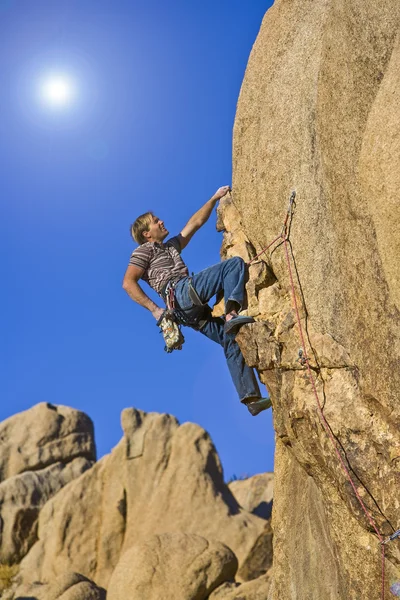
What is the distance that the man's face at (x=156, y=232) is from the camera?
8.97 m

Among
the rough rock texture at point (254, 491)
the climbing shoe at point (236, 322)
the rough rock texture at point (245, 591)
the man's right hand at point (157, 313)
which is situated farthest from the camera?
the rough rock texture at point (254, 491)

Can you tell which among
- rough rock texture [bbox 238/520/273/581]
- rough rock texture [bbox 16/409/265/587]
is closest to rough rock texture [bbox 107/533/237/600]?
rough rock texture [bbox 238/520/273/581]

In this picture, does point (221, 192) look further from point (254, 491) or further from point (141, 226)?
point (254, 491)

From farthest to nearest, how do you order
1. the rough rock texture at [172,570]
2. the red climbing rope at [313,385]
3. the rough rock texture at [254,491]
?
1. the rough rock texture at [254,491]
2. the rough rock texture at [172,570]
3. the red climbing rope at [313,385]

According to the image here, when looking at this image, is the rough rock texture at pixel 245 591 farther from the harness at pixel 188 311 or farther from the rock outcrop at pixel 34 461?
the rock outcrop at pixel 34 461

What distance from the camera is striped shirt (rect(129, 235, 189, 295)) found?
8625mm

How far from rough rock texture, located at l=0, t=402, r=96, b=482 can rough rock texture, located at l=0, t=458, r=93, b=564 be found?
0.47 metres

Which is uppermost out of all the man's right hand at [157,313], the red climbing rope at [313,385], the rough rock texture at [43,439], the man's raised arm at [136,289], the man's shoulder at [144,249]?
the rough rock texture at [43,439]

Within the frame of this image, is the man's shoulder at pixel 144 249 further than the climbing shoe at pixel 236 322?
Yes

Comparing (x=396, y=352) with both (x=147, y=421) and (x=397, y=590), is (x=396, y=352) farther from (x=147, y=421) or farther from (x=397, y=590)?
(x=147, y=421)

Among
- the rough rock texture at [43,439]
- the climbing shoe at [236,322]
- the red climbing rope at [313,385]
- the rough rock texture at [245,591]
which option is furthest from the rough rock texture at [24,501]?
the red climbing rope at [313,385]

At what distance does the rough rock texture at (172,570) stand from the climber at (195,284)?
7918 millimetres

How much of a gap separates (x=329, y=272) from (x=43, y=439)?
19.1 metres

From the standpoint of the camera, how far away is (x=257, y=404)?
7828 mm
